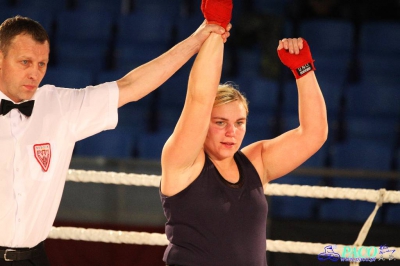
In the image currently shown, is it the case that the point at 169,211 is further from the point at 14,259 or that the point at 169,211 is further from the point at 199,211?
the point at 14,259

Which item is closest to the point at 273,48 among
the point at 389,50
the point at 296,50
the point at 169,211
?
the point at 389,50

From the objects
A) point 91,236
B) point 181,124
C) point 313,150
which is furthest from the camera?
point 91,236

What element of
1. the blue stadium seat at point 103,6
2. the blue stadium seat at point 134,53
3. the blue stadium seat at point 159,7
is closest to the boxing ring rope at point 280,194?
the blue stadium seat at point 134,53

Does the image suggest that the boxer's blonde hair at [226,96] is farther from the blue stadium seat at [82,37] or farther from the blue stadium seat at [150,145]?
the blue stadium seat at [82,37]

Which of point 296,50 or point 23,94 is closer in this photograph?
point 23,94

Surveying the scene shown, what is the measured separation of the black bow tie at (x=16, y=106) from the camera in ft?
6.64

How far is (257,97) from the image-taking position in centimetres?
535

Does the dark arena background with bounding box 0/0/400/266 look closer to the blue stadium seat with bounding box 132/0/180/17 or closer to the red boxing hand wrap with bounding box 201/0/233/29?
the blue stadium seat with bounding box 132/0/180/17

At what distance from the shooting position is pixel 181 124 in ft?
6.36

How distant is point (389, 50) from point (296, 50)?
377 centimetres

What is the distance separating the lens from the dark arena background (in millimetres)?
3895

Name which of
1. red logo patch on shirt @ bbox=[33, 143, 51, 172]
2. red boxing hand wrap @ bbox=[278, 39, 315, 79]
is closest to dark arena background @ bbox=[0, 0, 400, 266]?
red boxing hand wrap @ bbox=[278, 39, 315, 79]

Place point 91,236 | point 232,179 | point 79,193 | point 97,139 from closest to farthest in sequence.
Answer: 1. point 232,179
2. point 91,236
3. point 79,193
4. point 97,139

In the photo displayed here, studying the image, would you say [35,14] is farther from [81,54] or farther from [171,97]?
[171,97]
